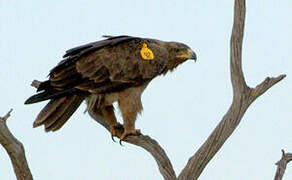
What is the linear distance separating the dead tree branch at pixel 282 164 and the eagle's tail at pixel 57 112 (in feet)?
7.87

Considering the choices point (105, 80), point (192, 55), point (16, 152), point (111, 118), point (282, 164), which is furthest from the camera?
point (192, 55)

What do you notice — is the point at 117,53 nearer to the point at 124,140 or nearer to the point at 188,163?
the point at 124,140

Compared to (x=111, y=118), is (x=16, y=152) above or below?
above

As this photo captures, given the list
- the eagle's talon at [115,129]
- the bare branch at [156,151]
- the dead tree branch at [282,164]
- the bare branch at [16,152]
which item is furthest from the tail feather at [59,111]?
the dead tree branch at [282,164]

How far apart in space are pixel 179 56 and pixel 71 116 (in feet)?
6.10

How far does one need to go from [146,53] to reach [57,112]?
1431 millimetres

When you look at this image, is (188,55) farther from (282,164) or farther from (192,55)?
(282,164)

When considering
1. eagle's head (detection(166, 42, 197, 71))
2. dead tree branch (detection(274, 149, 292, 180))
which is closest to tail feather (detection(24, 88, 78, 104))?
eagle's head (detection(166, 42, 197, 71))

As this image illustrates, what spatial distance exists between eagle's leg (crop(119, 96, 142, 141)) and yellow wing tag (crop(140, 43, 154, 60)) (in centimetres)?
57

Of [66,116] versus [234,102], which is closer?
[234,102]

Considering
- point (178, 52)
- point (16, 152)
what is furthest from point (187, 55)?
point (16, 152)

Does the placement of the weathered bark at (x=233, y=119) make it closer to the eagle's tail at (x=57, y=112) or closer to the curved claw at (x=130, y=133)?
the curved claw at (x=130, y=133)

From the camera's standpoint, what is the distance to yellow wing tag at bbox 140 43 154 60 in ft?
25.3

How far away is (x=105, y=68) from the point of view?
7.52m
